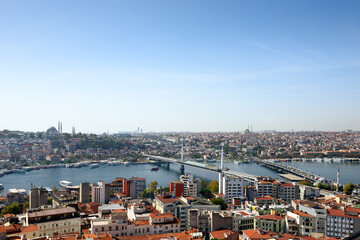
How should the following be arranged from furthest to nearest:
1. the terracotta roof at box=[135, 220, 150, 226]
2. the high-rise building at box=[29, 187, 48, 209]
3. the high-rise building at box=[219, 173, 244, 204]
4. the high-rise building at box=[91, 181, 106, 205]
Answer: the high-rise building at box=[219, 173, 244, 204] → the high-rise building at box=[91, 181, 106, 205] → the high-rise building at box=[29, 187, 48, 209] → the terracotta roof at box=[135, 220, 150, 226]

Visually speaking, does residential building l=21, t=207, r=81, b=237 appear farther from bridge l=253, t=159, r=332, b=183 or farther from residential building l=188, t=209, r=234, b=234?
bridge l=253, t=159, r=332, b=183

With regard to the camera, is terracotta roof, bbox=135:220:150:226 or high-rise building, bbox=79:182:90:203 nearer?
terracotta roof, bbox=135:220:150:226

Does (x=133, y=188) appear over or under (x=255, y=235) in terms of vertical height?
under

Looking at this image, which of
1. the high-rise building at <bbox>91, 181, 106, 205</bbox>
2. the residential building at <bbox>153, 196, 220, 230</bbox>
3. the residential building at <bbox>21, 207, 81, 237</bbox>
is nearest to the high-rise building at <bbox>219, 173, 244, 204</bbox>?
the high-rise building at <bbox>91, 181, 106, 205</bbox>

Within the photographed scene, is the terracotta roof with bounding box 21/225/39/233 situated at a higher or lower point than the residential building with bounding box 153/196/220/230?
higher

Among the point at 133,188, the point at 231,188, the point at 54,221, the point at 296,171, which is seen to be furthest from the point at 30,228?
the point at 296,171

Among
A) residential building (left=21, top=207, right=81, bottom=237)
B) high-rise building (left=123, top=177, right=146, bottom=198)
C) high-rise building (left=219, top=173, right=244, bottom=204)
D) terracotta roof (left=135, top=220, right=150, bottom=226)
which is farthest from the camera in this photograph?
high-rise building (left=123, top=177, right=146, bottom=198)

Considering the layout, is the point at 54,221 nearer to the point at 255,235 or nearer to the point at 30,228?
the point at 30,228

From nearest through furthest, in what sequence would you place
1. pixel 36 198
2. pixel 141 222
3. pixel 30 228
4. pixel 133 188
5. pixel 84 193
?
pixel 30 228 < pixel 141 222 < pixel 36 198 < pixel 84 193 < pixel 133 188

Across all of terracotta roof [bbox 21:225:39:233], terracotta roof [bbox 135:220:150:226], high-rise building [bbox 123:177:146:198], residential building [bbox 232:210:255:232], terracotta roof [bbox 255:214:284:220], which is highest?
terracotta roof [bbox 21:225:39:233]

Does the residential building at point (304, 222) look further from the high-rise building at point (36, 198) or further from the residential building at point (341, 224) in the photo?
the high-rise building at point (36, 198)

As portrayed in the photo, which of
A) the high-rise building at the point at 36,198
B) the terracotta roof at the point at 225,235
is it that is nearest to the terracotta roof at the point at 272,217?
the terracotta roof at the point at 225,235

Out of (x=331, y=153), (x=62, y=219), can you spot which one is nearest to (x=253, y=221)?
(x=62, y=219)
